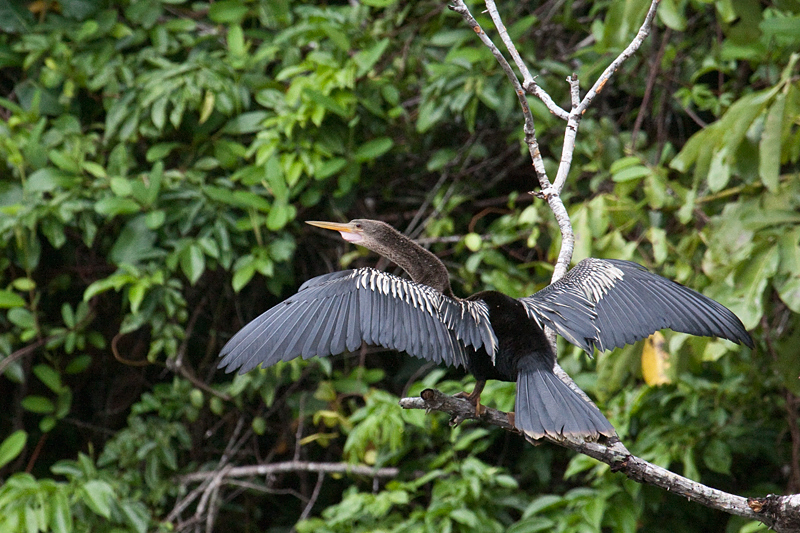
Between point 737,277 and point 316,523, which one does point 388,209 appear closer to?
point 316,523

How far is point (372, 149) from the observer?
3.40 m

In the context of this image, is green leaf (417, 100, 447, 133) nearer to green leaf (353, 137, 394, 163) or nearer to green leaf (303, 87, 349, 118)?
green leaf (353, 137, 394, 163)

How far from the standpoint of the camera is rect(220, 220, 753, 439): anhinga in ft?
5.74

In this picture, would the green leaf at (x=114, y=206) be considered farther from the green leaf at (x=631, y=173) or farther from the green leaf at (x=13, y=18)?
the green leaf at (x=631, y=173)

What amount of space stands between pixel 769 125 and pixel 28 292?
3.10 m

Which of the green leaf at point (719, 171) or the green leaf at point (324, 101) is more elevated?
the green leaf at point (719, 171)

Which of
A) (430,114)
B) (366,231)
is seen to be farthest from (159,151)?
(366,231)

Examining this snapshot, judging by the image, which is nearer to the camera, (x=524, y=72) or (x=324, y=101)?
(x=524, y=72)

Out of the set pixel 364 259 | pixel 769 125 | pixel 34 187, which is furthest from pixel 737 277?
pixel 34 187

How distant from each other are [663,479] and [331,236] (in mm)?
2425

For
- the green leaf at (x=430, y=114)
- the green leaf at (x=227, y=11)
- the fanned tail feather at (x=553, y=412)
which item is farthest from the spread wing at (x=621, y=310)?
the green leaf at (x=227, y=11)

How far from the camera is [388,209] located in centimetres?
406

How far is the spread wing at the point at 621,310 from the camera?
1902 mm

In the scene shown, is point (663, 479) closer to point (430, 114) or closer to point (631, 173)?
point (631, 173)
